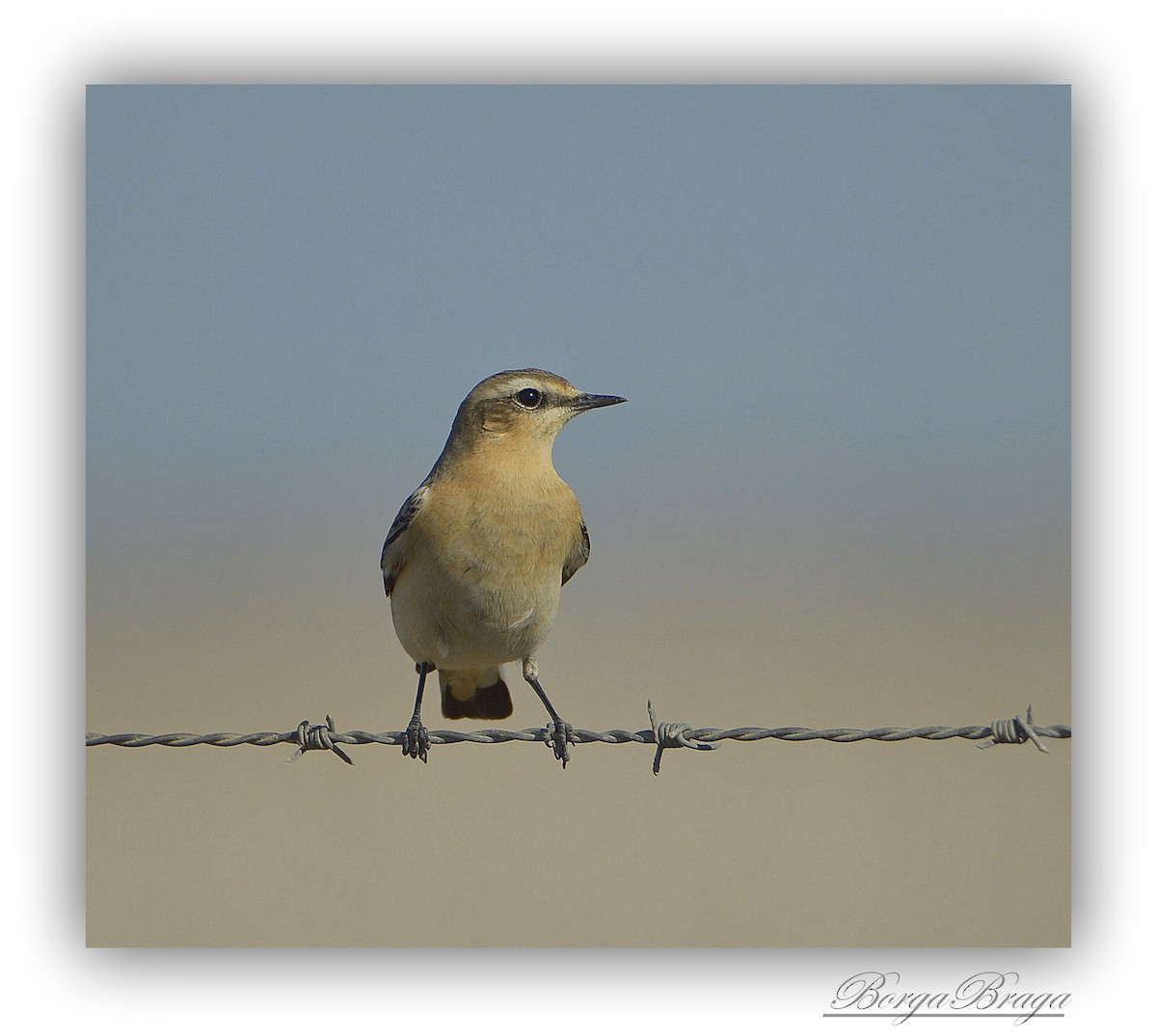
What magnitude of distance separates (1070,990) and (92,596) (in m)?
4.18

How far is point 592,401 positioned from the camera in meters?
4.65

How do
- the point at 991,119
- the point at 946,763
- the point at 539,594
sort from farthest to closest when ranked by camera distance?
the point at 946,763
the point at 991,119
the point at 539,594

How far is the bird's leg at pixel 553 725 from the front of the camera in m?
4.47

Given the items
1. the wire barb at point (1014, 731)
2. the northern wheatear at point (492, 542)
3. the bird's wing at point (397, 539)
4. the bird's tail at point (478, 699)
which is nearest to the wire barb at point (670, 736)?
the northern wheatear at point (492, 542)

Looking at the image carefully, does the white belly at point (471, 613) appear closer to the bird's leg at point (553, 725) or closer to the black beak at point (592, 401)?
the bird's leg at point (553, 725)

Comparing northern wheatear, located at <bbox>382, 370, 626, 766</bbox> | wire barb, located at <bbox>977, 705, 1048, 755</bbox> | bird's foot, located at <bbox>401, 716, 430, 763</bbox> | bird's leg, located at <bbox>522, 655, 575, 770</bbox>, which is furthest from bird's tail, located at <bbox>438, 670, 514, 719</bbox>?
wire barb, located at <bbox>977, 705, 1048, 755</bbox>

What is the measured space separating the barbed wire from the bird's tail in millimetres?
1217

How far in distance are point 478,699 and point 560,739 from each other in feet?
2.16

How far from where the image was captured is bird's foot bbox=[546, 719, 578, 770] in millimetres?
4461

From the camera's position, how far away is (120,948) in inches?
178

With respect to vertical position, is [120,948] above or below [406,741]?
below

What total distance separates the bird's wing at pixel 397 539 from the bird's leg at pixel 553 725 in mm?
646
